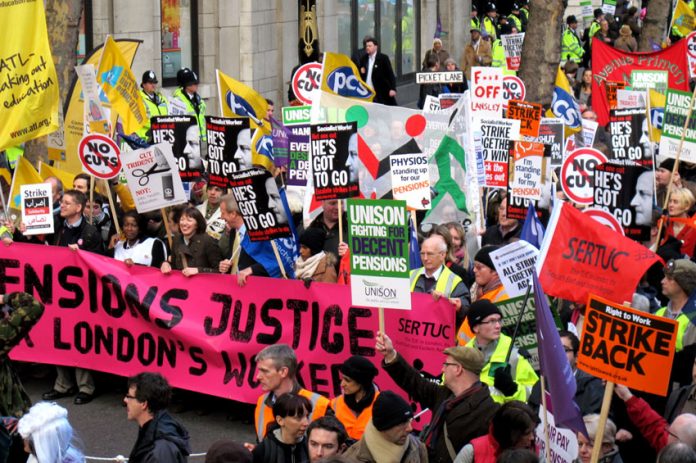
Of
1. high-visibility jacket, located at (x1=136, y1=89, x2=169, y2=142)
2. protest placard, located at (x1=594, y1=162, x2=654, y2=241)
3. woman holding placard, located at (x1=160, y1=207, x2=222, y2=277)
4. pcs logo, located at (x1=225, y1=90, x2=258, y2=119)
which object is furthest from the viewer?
high-visibility jacket, located at (x1=136, y1=89, x2=169, y2=142)

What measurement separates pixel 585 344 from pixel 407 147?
5.23 meters

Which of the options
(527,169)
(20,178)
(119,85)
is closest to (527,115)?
(527,169)

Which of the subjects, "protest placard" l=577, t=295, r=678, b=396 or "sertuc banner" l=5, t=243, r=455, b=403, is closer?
"protest placard" l=577, t=295, r=678, b=396

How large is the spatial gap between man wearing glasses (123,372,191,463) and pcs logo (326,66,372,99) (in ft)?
28.1

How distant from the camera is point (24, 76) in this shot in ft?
38.2

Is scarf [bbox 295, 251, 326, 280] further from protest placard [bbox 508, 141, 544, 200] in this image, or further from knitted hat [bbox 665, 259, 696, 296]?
knitted hat [bbox 665, 259, 696, 296]

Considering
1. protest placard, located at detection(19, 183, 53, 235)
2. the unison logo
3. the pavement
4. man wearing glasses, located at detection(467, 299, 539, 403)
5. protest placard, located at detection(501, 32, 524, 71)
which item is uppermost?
protest placard, located at detection(501, 32, 524, 71)

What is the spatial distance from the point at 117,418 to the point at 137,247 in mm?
1389

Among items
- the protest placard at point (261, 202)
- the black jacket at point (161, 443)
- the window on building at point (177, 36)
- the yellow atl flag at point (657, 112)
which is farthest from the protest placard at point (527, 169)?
the window on building at point (177, 36)

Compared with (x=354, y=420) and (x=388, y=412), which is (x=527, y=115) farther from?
(x=388, y=412)

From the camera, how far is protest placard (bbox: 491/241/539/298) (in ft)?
28.9

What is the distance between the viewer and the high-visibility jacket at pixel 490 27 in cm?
3352

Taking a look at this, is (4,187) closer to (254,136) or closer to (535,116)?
(254,136)

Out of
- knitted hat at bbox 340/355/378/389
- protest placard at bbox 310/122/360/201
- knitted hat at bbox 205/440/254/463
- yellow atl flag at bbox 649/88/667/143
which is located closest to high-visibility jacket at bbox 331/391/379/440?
knitted hat at bbox 340/355/378/389
